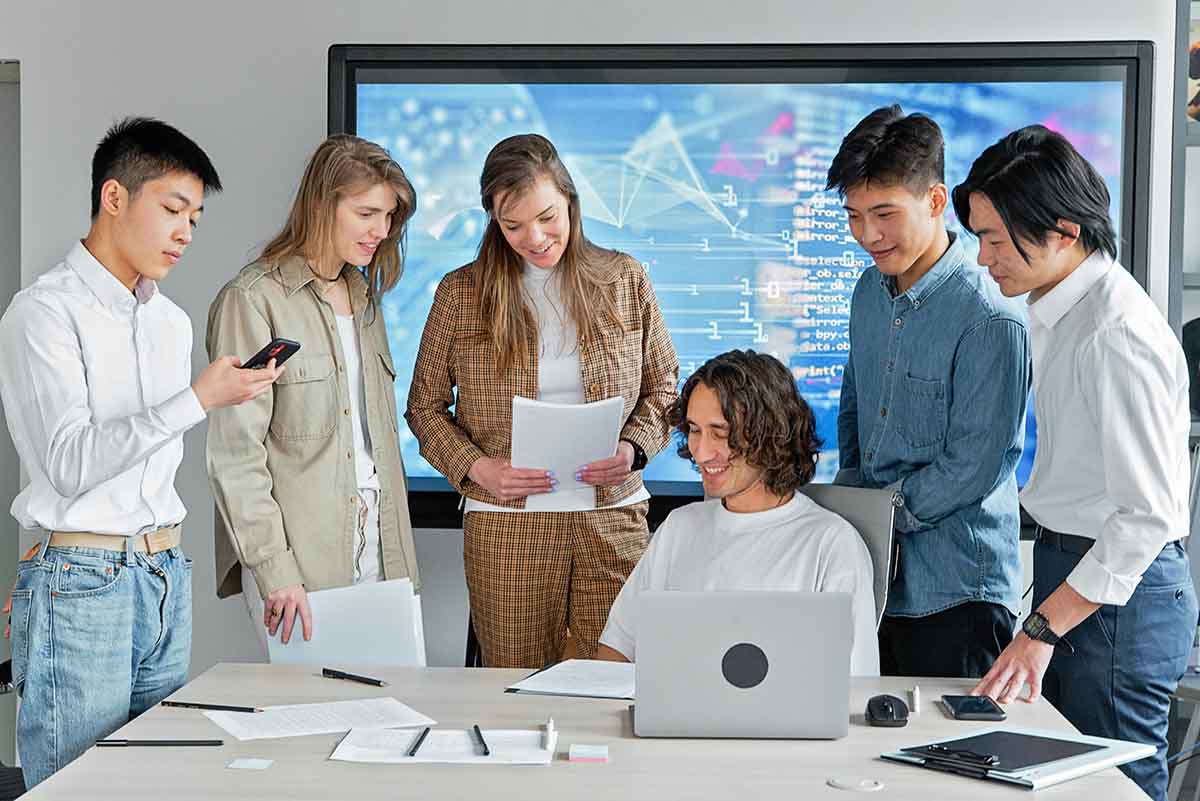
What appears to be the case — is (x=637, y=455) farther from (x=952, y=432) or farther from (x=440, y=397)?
(x=952, y=432)

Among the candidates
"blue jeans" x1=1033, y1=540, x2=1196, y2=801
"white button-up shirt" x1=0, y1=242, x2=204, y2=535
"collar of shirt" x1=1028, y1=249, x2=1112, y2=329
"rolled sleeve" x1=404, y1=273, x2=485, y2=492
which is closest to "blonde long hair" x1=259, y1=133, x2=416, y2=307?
"rolled sleeve" x1=404, y1=273, x2=485, y2=492

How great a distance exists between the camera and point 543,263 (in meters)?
2.65

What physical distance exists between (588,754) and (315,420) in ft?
3.77

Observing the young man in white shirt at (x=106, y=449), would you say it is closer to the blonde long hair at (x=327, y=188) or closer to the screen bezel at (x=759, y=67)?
the blonde long hair at (x=327, y=188)

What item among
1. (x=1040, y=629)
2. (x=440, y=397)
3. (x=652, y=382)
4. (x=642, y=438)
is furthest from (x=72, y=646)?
(x=1040, y=629)

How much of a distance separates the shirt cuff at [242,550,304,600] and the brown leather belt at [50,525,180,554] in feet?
0.92

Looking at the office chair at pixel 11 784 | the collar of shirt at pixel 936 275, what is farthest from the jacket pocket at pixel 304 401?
the collar of shirt at pixel 936 275

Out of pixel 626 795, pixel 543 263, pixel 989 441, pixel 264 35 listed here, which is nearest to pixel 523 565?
pixel 543 263

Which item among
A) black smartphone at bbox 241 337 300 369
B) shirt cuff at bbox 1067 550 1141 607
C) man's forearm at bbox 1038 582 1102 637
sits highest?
black smartphone at bbox 241 337 300 369

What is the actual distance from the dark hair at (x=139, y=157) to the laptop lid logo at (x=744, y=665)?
4.35 ft

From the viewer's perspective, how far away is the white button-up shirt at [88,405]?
199cm

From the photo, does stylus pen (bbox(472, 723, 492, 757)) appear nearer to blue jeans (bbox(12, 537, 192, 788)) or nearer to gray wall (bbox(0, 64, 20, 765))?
blue jeans (bbox(12, 537, 192, 788))

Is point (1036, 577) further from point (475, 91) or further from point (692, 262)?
point (475, 91)

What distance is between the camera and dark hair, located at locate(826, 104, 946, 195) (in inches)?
90.0
